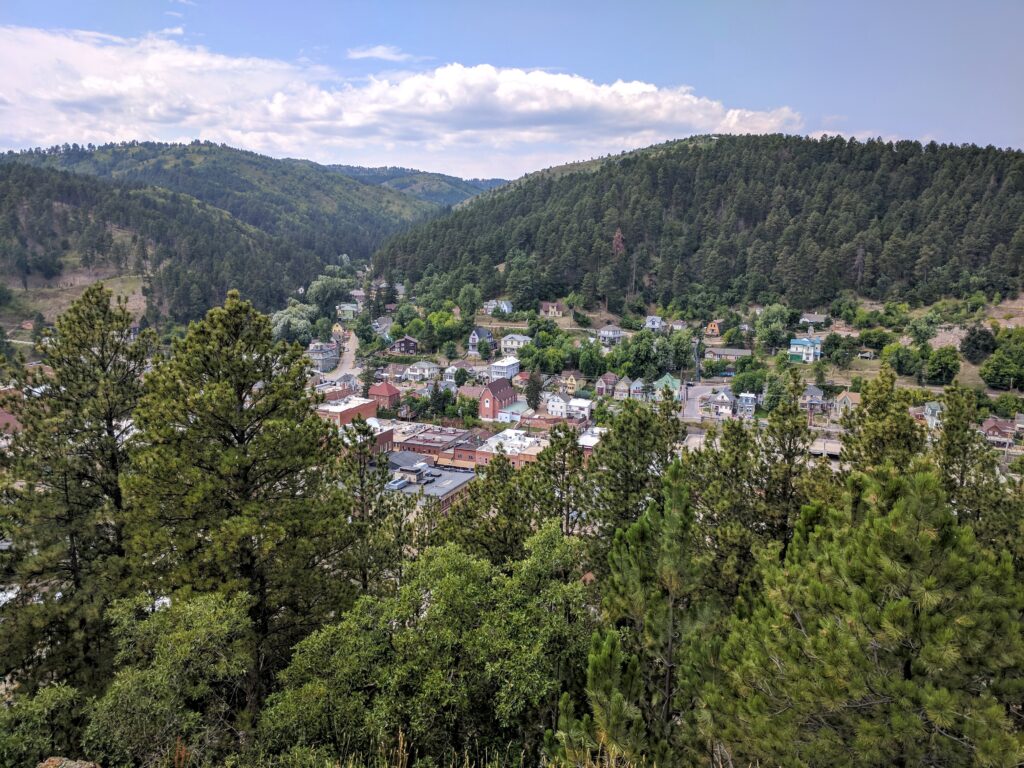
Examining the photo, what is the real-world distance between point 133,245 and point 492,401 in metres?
68.5

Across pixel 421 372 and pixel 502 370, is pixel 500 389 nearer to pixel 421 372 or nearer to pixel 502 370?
pixel 502 370

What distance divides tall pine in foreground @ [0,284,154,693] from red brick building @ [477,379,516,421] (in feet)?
110

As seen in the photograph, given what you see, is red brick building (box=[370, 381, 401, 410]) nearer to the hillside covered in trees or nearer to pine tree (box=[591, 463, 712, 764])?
the hillside covered in trees

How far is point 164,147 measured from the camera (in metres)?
172

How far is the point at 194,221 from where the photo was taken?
9644 centimetres

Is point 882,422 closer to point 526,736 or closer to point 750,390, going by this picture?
point 526,736

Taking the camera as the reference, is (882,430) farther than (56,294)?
No

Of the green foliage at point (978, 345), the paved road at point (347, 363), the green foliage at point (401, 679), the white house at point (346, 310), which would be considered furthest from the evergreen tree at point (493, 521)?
the white house at point (346, 310)

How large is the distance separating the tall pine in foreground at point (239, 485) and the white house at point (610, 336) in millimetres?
47505

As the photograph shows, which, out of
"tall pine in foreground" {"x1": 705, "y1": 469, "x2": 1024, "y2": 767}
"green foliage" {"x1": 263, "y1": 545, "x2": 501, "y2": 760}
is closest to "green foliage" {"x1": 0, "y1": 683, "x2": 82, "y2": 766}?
"green foliage" {"x1": 263, "y1": 545, "x2": 501, "y2": 760}

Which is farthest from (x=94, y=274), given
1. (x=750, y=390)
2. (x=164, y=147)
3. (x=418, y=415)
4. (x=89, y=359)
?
(x=164, y=147)

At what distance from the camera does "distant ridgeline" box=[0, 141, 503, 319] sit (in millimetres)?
76062

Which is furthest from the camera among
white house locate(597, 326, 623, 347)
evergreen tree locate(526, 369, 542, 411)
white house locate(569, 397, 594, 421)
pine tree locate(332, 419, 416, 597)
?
white house locate(597, 326, 623, 347)

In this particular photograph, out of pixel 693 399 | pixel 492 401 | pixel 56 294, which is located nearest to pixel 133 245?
pixel 56 294
